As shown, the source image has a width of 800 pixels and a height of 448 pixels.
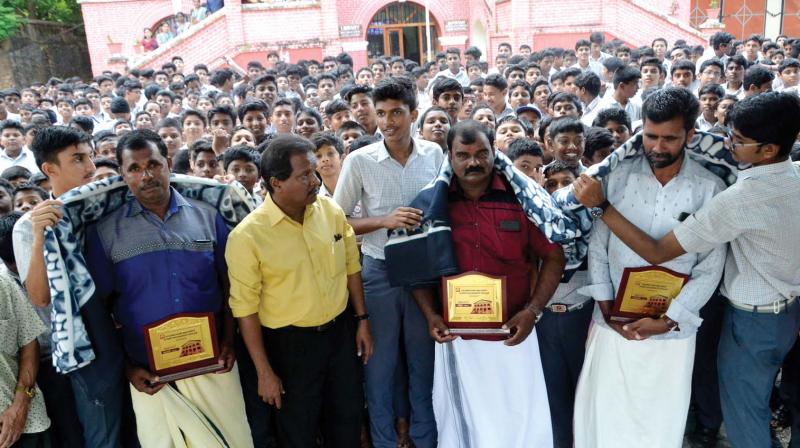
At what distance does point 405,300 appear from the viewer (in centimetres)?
304

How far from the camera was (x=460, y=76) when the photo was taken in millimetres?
11352

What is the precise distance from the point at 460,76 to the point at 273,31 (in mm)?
8232

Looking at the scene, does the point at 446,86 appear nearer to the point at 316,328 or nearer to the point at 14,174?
the point at 316,328

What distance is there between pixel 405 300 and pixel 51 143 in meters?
2.07

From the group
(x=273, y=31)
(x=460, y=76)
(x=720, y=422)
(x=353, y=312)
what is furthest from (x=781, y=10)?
(x=353, y=312)

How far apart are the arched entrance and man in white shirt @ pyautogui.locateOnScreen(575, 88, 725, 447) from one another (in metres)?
19.1

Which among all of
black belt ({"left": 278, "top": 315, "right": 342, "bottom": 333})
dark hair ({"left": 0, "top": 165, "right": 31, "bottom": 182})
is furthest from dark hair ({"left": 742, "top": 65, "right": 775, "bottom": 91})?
dark hair ({"left": 0, "top": 165, "right": 31, "bottom": 182})

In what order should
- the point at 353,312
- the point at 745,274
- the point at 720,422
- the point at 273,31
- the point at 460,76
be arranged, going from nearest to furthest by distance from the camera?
the point at 745,274 → the point at 353,312 → the point at 720,422 → the point at 460,76 → the point at 273,31

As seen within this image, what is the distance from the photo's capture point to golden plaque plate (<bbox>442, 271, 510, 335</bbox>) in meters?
2.58

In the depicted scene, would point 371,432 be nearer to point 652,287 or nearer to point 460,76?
point 652,287

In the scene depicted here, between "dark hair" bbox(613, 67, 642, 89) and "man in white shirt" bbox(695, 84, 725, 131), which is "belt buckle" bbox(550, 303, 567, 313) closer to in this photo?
"man in white shirt" bbox(695, 84, 725, 131)

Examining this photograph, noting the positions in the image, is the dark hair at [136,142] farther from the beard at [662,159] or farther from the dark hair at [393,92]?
the beard at [662,159]

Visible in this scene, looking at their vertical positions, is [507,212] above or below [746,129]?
below

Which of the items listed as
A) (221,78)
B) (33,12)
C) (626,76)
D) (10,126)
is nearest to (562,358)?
(626,76)
